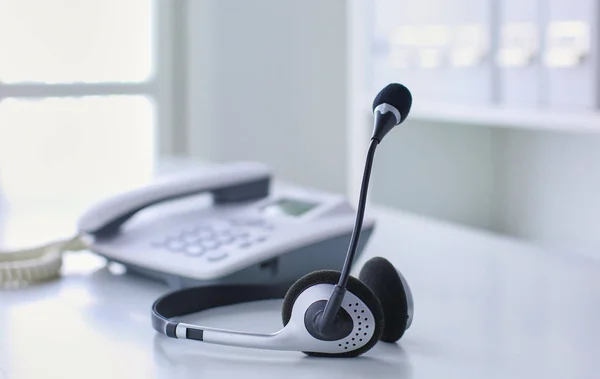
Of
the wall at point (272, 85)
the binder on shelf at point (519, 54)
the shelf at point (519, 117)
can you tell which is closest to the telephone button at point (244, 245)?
the shelf at point (519, 117)

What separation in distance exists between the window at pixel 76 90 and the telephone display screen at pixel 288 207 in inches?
72.5

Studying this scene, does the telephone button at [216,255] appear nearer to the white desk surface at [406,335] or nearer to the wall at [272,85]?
the white desk surface at [406,335]

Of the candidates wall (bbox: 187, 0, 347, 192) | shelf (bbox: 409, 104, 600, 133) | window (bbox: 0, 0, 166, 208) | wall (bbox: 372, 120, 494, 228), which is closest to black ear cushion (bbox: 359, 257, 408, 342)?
shelf (bbox: 409, 104, 600, 133)

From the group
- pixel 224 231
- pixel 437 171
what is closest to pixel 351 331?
pixel 224 231

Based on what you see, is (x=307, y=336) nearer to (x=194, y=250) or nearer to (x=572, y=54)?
(x=194, y=250)

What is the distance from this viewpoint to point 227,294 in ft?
2.18

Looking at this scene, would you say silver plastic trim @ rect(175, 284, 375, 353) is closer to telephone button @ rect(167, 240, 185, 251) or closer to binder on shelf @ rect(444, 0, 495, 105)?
telephone button @ rect(167, 240, 185, 251)

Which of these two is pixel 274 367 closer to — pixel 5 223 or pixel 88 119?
pixel 5 223

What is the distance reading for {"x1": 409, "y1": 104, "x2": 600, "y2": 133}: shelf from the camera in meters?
1.04

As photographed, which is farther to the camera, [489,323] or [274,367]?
[489,323]

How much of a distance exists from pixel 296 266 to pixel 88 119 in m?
2.23

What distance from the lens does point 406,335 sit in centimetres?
58

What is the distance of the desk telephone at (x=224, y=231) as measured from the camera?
0.69 meters

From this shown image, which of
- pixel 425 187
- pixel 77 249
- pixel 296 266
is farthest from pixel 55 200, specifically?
pixel 425 187
